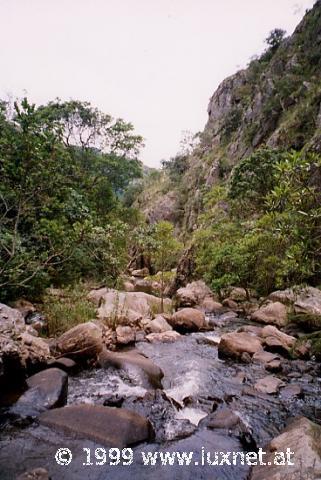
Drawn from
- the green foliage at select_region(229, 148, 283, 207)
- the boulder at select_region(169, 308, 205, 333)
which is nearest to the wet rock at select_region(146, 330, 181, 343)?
the boulder at select_region(169, 308, 205, 333)

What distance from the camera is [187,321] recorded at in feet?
38.9

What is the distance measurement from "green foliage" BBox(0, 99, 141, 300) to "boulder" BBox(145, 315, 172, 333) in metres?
2.52

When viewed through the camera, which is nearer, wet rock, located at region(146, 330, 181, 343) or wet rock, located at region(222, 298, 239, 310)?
wet rock, located at region(146, 330, 181, 343)

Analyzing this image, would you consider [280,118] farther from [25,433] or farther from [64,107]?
[25,433]

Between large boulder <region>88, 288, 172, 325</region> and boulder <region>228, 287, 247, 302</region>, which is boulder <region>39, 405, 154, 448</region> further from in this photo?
boulder <region>228, 287, 247, 302</region>

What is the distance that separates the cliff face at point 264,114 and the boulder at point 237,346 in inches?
514

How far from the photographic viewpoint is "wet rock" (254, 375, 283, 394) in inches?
258

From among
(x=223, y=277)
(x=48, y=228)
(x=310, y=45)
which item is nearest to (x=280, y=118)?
(x=310, y=45)

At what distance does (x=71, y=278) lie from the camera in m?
13.7

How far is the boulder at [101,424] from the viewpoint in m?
4.46

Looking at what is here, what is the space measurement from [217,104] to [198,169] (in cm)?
1536

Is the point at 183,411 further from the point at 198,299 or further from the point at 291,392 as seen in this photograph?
the point at 198,299

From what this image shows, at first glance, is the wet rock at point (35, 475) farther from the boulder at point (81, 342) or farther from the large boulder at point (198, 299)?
the large boulder at point (198, 299)

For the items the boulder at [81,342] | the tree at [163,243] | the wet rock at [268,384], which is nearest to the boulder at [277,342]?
the wet rock at [268,384]
